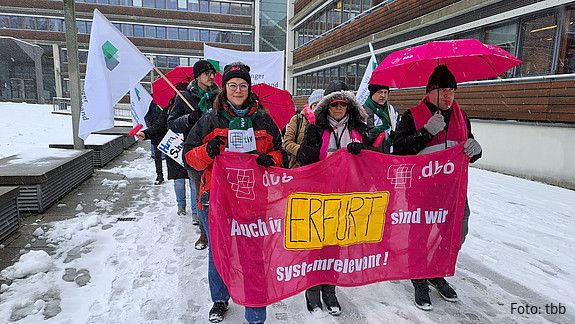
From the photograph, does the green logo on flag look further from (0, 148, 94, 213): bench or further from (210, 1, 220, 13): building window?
(210, 1, 220, 13): building window

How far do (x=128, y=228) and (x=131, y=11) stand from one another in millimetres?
46760

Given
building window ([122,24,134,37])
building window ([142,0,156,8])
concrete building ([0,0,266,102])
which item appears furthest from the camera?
building window ([142,0,156,8])

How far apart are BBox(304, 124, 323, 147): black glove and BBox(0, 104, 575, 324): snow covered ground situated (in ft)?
5.00

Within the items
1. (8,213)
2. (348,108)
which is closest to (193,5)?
(8,213)

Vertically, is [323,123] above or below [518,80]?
below

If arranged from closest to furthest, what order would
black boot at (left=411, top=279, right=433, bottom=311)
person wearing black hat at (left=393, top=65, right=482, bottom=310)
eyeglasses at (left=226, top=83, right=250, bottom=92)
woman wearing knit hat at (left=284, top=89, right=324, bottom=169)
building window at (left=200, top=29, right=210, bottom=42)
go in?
eyeglasses at (left=226, top=83, right=250, bottom=92) < person wearing black hat at (left=393, top=65, right=482, bottom=310) < black boot at (left=411, top=279, right=433, bottom=311) < woman wearing knit hat at (left=284, top=89, right=324, bottom=169) < building window at (left=200, top=29, right=210, bottom=42)

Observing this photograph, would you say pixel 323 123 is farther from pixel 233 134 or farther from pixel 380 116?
pixel 380 116

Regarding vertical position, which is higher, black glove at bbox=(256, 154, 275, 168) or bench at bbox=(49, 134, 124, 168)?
black glove at bbox=(256, 154, 275, 168)

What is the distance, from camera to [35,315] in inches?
118

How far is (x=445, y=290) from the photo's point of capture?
3.60 meters

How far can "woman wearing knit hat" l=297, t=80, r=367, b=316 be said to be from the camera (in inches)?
126

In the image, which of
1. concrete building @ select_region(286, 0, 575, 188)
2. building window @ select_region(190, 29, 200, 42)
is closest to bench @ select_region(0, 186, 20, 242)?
concrete building @ select_region(286, 0, 575, 188)

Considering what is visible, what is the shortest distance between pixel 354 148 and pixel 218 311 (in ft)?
5.90

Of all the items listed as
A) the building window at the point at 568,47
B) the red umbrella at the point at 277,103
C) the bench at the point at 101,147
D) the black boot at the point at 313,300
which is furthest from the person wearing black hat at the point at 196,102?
the building window at the point at 568,47
